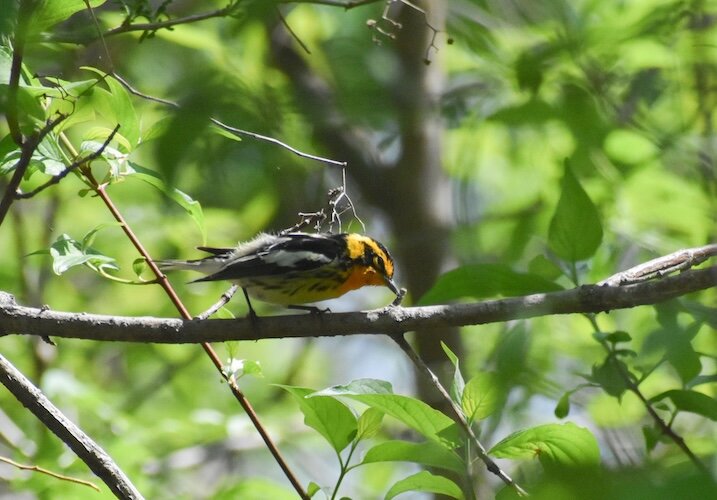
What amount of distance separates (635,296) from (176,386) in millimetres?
5353

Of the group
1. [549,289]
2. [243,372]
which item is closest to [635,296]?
[549,289]

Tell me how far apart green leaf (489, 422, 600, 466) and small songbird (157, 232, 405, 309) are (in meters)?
1.93

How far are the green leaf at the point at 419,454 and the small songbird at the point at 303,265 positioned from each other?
1.79 meters

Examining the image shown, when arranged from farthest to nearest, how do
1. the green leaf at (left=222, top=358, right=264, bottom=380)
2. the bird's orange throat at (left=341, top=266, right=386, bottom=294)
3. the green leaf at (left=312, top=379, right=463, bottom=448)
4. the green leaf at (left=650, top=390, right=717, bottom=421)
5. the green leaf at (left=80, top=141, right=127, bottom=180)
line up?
the bird's orange throat at (left=341, top=266, right=386, bottom=294) < the green leaf at (left=222, top=358, right=264, bottom=380) < the green leaf at (left=80, top=141, right=127, bottom=180) < the green leaf at (left=650, top=390, right=717, bottom=421) < the green leaf at (left=312, top=379, right=463, bottom=448)

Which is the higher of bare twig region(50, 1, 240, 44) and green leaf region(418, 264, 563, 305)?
bare twig region(50, 1, 240, 44)

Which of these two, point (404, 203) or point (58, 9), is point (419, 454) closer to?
point (58, 9)

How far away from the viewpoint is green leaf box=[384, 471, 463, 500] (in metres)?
2.11

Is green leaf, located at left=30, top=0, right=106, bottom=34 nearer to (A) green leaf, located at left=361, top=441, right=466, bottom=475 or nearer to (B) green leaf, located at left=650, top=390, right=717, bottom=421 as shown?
(A) green leaf, located at left=361, top=441, right=466, bottom=475

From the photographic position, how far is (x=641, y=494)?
655 millimetres

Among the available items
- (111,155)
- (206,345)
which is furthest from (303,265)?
(111,155)

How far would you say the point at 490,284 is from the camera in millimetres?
2537

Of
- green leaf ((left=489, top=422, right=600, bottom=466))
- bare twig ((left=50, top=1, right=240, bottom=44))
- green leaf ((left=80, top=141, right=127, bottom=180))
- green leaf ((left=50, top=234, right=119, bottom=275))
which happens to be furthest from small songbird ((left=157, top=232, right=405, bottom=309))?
green leaf ((left=489, top=422, right=600, bottom=466))

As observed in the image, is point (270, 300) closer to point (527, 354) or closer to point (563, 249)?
point (563, 249)

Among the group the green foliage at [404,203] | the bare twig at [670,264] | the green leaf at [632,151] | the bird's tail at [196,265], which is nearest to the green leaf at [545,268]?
the green foliage at [404,203]
